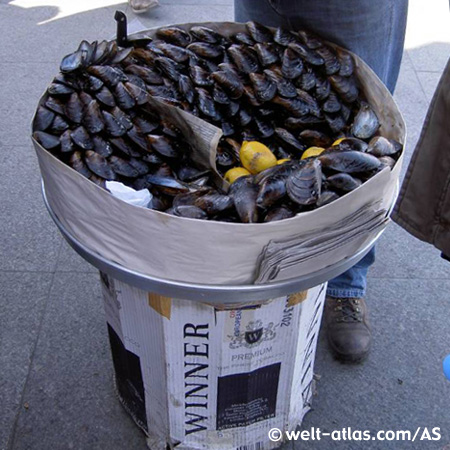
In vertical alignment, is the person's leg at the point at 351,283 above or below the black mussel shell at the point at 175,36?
below

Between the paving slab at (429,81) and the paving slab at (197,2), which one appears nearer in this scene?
the paving slab at (429,81)

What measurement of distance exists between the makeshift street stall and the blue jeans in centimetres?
9

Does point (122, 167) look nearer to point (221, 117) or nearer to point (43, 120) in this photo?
point (43, 120)

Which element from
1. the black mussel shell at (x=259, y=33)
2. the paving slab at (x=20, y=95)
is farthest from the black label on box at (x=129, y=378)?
the paving slab at (x=20, y=95)

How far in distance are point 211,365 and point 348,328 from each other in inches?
36.6

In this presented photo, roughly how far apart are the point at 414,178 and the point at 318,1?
818 millimetres

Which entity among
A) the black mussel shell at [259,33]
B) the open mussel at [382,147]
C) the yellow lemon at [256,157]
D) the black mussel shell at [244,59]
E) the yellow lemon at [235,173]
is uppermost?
the black mussel shell at [259,33]

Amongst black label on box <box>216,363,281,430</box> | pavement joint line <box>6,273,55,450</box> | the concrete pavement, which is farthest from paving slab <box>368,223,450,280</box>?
pavement joint line <box>6,273,55,450</box>

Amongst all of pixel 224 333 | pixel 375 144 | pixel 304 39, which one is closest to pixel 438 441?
pixel 224 333

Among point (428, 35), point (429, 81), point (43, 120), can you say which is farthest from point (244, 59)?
point (428, 35)

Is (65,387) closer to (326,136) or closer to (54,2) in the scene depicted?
(326,136)

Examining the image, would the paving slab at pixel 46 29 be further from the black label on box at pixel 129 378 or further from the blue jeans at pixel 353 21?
the black label on box at pixel 129 378

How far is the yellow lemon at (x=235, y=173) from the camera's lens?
1667 millimetres

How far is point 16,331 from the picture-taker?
2471 millimetres
